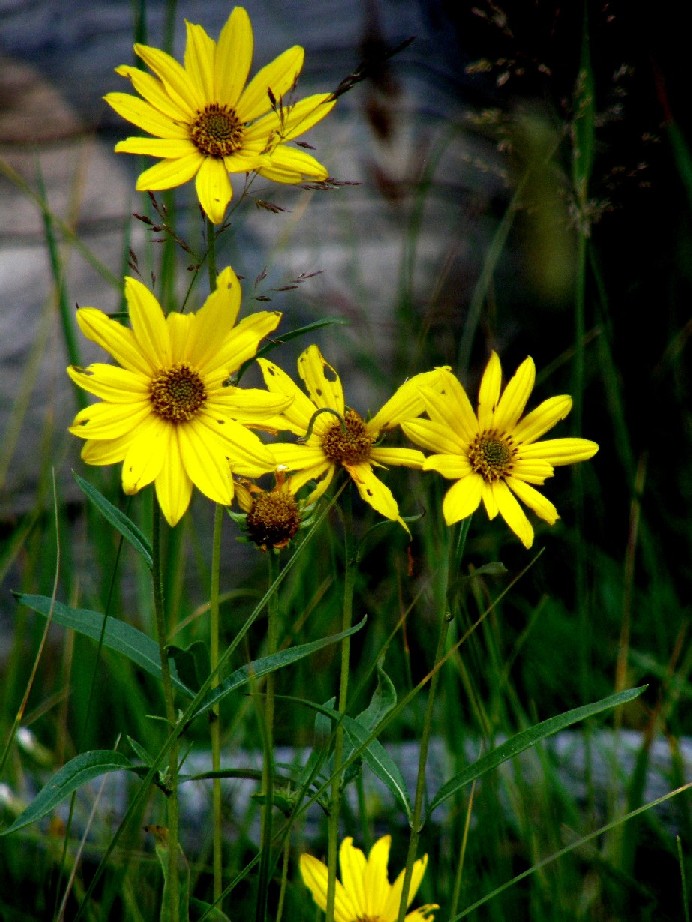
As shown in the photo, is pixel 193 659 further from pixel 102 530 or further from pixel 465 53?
pixel 465 53

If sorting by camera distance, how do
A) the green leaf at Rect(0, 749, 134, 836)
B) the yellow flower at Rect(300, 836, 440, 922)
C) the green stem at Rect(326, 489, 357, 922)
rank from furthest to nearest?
the yellow flower at Rect(300, 836, 440, 922), the green stem at Rect(326, 489, 357, 922), the green leaf at Rect(0, 749, 134, 836)

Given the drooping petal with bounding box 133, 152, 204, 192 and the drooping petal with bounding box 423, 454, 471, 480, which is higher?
the drooping petal with bounding box 133, 152, 204, 192

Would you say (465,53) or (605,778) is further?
(465,53)

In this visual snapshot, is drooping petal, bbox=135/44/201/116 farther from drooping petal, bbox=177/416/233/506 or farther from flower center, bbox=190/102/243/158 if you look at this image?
drooping petal, bbox=177/416/233/506

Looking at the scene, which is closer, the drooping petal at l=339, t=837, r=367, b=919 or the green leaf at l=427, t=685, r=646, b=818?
the green leaf at l=427, t=685, r=646, b=818

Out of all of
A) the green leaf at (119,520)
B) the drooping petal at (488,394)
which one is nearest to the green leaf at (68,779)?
the green leaf at (119,520)

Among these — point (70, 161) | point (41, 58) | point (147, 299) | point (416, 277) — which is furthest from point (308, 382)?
point (41, 58)

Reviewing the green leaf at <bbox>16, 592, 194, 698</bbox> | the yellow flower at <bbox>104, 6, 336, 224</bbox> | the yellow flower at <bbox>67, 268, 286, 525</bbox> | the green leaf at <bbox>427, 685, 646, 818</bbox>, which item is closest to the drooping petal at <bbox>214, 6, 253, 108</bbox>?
the yellow flower at <bbox>104, 6, 336, 224</bbox>
